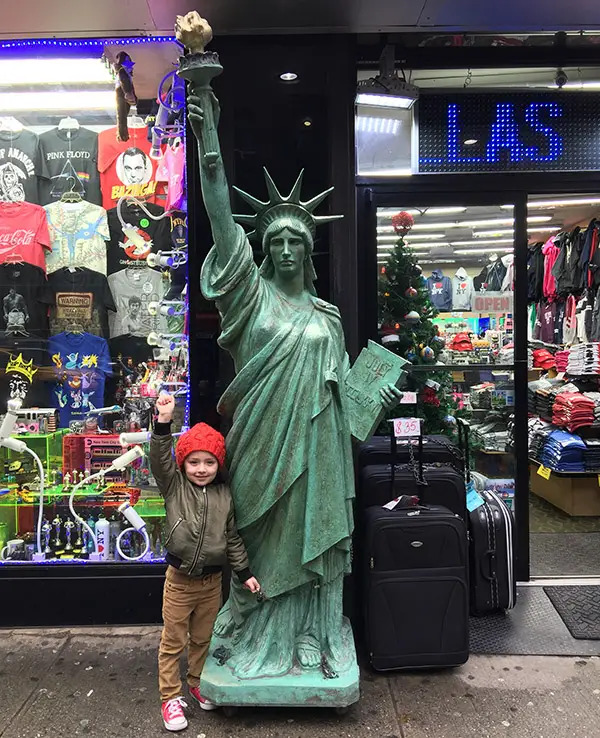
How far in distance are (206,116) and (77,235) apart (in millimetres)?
1776

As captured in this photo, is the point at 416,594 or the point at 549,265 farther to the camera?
the point at 549,265

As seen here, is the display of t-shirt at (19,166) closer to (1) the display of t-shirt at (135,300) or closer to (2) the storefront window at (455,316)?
(1) the display of t-shirt at (135,300)

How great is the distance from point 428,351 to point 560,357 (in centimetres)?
288

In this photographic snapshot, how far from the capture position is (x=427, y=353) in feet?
13.9

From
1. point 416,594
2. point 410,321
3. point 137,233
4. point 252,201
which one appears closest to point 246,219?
point 252,201

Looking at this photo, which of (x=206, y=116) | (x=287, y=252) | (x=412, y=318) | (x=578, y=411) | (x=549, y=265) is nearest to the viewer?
(x=206, y=116)

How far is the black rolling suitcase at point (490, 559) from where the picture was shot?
3.59 meters

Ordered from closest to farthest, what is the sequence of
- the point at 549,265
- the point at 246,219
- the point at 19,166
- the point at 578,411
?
the point at 246,219 < the point at 19,166 < the point at 578,411 < the point at 549,265

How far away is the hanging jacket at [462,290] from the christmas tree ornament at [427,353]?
360 mm

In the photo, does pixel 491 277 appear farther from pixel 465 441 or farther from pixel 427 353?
pixel 465 441

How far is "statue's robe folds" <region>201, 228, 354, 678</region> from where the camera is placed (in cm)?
263

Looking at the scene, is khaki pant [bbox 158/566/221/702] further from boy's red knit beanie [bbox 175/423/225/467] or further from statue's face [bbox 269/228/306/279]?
statue's face [bbox 269/228/306/279]

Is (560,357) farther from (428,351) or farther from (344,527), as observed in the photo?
(344,527)

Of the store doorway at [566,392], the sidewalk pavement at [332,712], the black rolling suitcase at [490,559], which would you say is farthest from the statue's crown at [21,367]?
the store doorway at [566,392]
